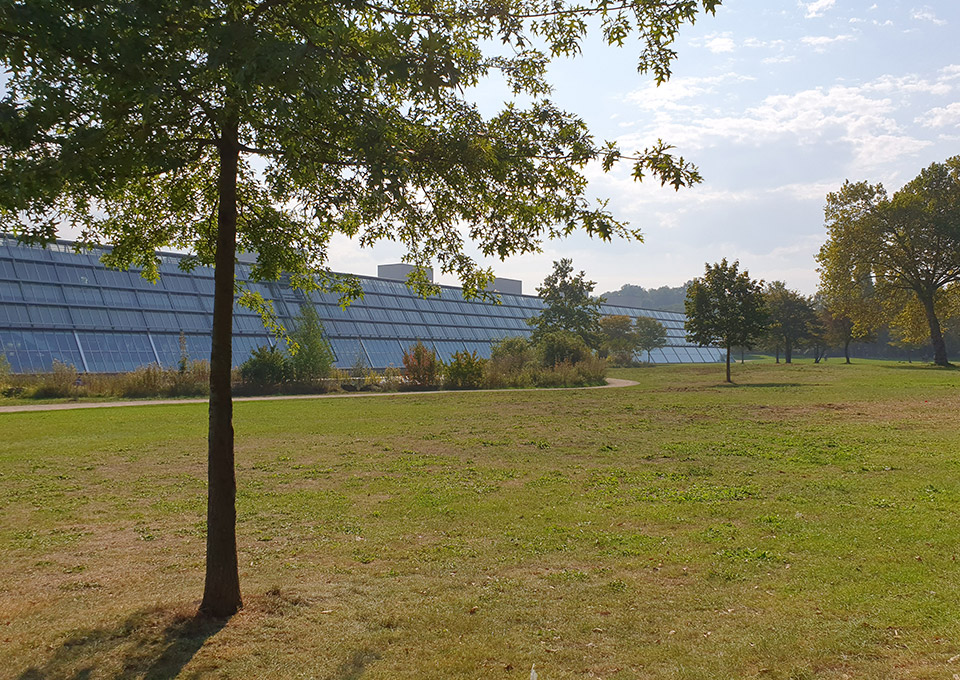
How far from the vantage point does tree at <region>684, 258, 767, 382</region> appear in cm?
4106

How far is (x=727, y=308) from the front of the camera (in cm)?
4131

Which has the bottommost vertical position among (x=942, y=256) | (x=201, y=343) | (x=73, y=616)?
(x=73, y=616)

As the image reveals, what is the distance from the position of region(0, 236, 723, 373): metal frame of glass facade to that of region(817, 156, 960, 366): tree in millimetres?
24657

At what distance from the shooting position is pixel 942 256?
4628 cm

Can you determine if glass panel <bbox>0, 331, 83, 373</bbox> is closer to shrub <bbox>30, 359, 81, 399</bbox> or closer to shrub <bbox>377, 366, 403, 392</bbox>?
shrub <bbox>30, 359, 81, 399</bbox>

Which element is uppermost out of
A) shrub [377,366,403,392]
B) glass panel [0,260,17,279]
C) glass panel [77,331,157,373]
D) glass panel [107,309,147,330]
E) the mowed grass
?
glass panel [0,260,17,279]

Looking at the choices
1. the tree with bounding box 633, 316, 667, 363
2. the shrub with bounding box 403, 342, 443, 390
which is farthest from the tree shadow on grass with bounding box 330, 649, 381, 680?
the tree with bounding box 633, 316, 667, 363

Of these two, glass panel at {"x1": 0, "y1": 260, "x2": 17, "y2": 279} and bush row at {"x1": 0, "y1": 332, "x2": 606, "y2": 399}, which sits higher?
glass panel at {"x1": 0, "y1": 260, "x2": 17, "y2": 279}

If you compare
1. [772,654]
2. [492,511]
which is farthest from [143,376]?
[772,654]

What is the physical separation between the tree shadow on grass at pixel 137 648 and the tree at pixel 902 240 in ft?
161

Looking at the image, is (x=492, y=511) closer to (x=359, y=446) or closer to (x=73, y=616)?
(x=73, y=616)

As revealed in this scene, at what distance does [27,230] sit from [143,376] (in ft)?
89.9

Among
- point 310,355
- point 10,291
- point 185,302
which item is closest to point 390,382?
point 310,355

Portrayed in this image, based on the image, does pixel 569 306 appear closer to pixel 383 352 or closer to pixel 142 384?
pixel 383 352
